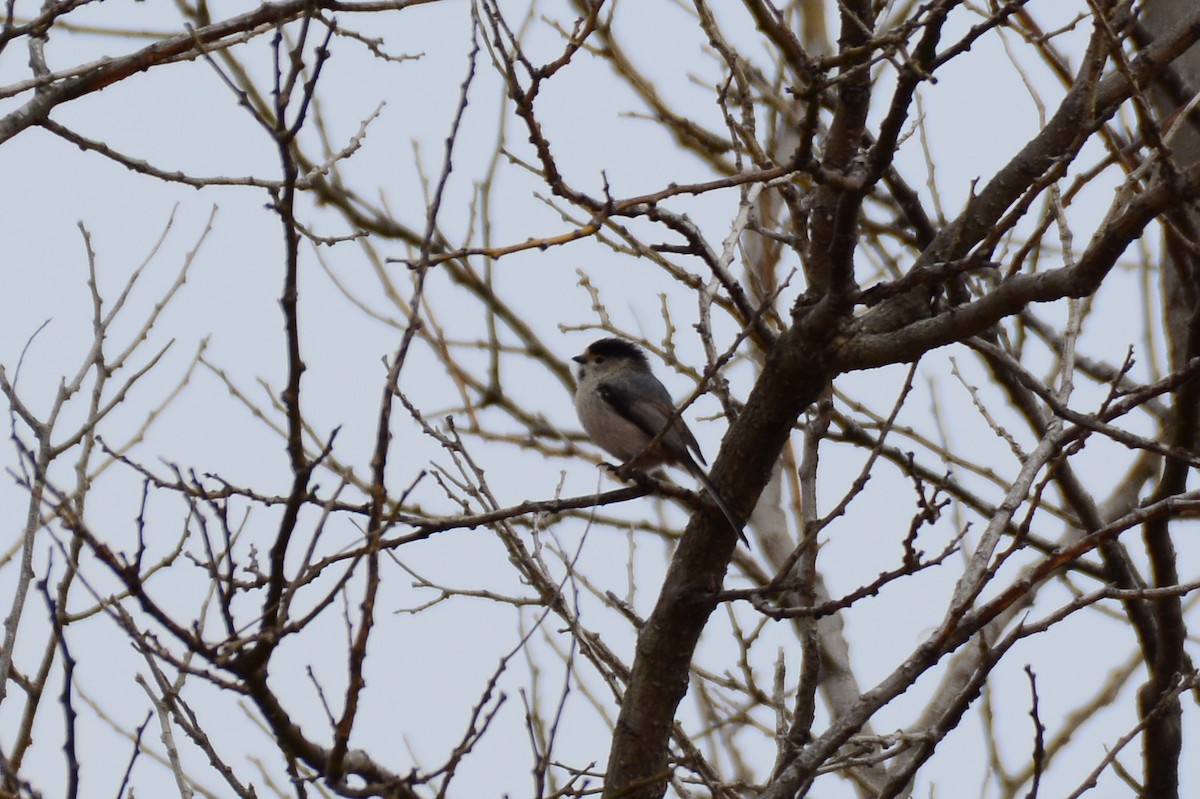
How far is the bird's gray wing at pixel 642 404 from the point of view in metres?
6.16

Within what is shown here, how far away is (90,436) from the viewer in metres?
3.75

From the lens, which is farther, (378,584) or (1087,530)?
(1087,530)

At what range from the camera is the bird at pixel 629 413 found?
19.7 ft

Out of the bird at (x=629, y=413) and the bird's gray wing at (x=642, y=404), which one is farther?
the bird's gray wing at (x=642, y=404)

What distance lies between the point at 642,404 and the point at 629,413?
0.13 m

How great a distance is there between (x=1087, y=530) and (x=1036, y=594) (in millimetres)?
452

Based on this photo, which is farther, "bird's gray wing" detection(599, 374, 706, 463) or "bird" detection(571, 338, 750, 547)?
"bird's gray wing" detection(599, 374, 706, 463)

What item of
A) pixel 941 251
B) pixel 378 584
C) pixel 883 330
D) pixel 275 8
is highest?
pixel 275 8

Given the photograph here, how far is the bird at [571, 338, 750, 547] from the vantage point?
6.00 meters

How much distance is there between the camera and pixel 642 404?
642 centimetres

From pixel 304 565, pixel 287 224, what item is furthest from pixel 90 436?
pixel 287 224

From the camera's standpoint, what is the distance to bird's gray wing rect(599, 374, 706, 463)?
6.16 meters

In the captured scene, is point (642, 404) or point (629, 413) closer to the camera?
point (629, 413)

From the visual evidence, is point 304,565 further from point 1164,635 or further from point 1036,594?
point 1036,594
